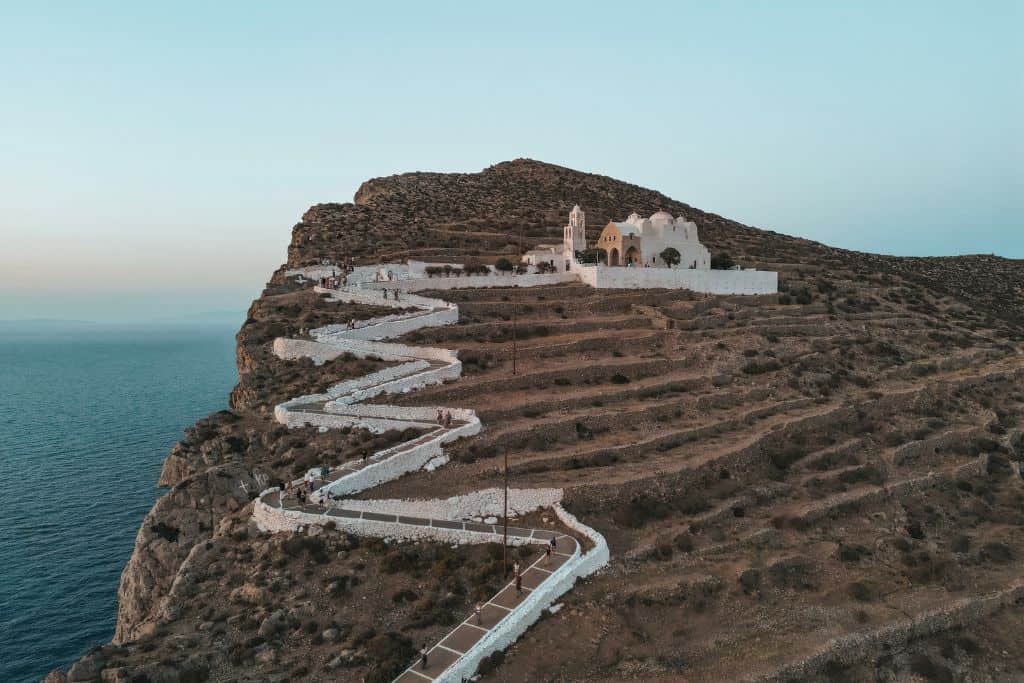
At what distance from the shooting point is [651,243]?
51656mm

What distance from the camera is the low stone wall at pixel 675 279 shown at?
1845 inches

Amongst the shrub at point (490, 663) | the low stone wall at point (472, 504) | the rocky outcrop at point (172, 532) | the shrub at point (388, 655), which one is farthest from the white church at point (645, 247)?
the shrub at point (388, 655)

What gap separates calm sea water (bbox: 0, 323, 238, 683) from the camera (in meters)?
27.4

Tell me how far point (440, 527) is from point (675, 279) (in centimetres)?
3246

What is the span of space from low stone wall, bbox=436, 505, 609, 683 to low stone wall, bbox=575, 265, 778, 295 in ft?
91.0

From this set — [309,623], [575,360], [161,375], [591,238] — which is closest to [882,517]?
[575,360]

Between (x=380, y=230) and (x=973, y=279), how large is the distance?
77.5m

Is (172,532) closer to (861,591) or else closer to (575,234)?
(861,591)

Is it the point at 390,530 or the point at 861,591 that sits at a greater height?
the point at 390,530

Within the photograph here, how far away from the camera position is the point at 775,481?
91.5ft

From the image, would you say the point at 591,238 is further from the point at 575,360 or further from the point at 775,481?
the point at 775,481

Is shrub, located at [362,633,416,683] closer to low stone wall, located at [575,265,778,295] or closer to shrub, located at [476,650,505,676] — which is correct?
shrub, located at [476,650,505,676]

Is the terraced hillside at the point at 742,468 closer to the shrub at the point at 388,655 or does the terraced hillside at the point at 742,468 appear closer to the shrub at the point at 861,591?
the shrub at the point at 861,591

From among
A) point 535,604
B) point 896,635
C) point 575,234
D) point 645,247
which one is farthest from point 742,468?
point 575,234
